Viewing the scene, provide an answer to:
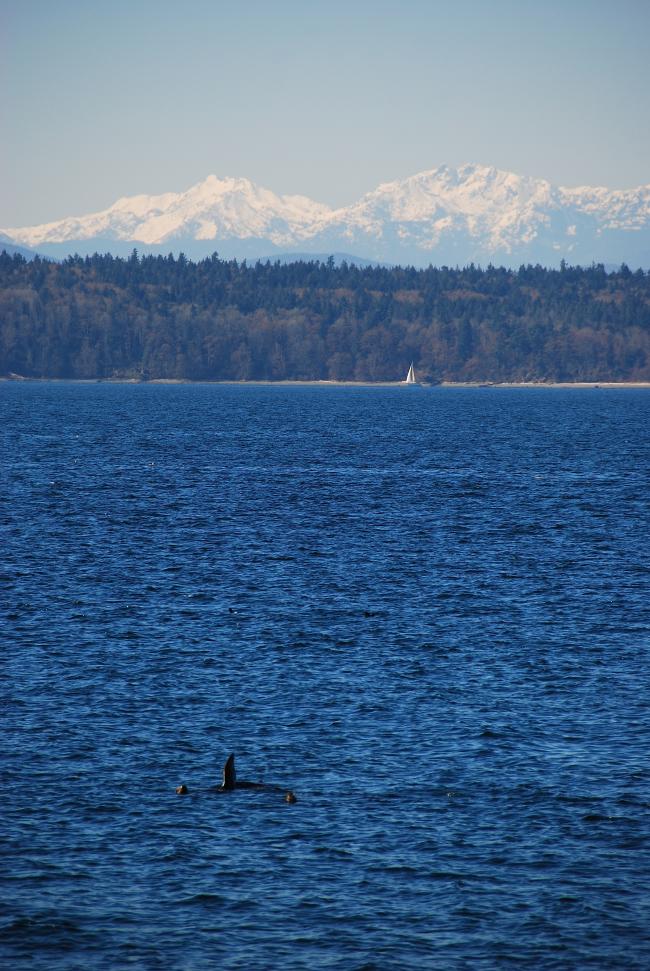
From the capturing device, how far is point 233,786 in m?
29.1

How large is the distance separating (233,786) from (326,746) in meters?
3.93

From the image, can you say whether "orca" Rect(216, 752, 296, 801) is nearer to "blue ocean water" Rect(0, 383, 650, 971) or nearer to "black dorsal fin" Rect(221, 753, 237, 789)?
"black dorsal fin" Rect(221, 753, 237, 789)

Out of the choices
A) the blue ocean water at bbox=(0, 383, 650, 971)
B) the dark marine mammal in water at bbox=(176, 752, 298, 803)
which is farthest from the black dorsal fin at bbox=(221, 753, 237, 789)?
the blue ocean water at bbox=(0, 383, 650, 971)

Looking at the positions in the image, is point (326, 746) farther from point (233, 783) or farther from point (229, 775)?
point (229, 775)

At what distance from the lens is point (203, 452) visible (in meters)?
135

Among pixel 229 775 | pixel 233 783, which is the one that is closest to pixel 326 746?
pixel 233 783

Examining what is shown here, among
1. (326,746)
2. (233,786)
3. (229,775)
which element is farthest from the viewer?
(326,746)

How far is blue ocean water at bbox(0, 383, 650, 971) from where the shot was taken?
23156 millimetres

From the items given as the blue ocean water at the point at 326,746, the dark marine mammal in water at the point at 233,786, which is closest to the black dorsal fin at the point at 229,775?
the dark marine mammal in water at the point at 233,786

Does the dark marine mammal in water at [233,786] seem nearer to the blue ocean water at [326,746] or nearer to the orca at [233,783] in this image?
the orca at [233,783]

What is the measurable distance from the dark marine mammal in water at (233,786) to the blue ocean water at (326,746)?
26 centimetres

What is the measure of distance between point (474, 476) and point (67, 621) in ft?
220

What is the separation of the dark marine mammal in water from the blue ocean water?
0.26m

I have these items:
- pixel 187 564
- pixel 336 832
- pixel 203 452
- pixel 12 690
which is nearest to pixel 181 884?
pixel 336 832
